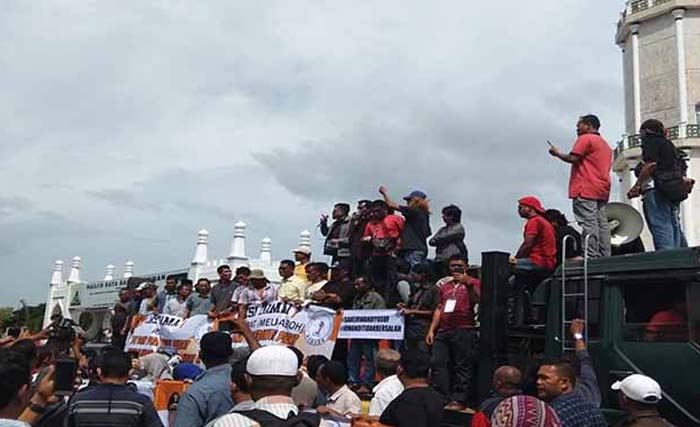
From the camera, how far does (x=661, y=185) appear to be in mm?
7438

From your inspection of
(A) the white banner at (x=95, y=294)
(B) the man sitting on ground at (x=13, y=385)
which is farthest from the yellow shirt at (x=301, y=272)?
(A) the white banner at (x=95, y=294)

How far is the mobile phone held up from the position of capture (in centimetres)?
510

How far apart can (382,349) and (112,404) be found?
3512 millimetres

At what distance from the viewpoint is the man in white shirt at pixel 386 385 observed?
19.7 ft

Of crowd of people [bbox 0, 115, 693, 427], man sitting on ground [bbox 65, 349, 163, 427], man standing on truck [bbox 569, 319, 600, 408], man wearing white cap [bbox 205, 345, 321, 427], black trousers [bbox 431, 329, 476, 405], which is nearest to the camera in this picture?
man wearing white cap [bbox 205, 345, 321, 427]

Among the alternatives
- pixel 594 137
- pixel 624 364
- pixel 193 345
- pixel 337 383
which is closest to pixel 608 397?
pixel 624 364

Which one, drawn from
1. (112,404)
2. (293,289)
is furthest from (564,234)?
(112,404)

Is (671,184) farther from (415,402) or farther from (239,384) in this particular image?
(239,384)

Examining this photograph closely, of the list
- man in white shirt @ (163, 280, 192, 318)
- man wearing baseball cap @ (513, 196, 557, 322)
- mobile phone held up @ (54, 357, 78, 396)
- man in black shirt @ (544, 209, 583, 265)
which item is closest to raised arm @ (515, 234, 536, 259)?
man wearing baseball cap @ (513, 196, 557, 322)

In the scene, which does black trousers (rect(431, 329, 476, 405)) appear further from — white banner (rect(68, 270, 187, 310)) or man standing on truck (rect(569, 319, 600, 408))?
white banner (rect(68, 270, 187, 310))

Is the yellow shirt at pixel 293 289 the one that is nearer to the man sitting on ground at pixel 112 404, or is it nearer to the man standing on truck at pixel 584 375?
the man standing on truck at pixel 584 375

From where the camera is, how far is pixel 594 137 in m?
7.80

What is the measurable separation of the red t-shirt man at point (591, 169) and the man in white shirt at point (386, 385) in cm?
273

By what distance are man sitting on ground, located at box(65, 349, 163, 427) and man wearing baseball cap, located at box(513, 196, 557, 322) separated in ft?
12.8
